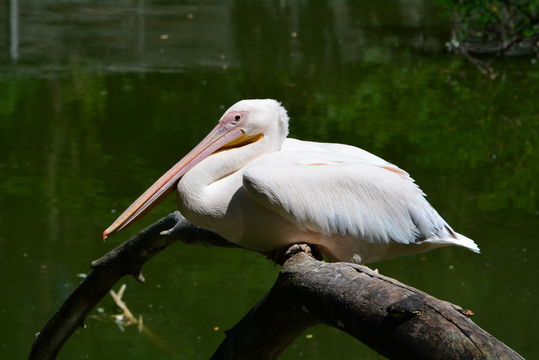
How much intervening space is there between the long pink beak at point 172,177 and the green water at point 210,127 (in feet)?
5.49

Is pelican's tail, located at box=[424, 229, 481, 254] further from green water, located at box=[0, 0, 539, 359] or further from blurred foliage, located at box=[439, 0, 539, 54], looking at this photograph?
blurred foliage, located at box=[439, 0, 539, 54]

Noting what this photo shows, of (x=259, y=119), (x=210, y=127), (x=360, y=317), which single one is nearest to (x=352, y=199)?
(x=259, y=119)

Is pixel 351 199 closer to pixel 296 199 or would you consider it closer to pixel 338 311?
pixel 296 199

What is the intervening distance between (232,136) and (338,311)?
1141 millimetres

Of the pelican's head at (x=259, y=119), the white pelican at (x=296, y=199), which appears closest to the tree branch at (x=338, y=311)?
the white pelican at (x=296, y=199)

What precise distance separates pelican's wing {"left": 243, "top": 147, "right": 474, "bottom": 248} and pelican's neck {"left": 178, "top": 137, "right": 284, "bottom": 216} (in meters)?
0.09

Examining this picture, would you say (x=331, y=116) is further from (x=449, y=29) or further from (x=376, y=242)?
(x=376, y=242)

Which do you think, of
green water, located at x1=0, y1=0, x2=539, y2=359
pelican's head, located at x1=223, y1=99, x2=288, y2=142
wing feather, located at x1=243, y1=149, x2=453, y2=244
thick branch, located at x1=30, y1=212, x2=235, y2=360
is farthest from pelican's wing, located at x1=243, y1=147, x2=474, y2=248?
green water, located at x1=0, y1=0, x2=539, y2=359

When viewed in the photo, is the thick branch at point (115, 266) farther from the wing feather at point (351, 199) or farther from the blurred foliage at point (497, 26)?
the blurred foliage at point (497, 26)

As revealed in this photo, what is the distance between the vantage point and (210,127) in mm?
7266

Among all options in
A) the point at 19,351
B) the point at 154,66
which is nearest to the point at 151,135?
the point at 154,66

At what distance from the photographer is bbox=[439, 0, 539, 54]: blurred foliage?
30.3 ft

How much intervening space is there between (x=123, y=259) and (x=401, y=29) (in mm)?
8556

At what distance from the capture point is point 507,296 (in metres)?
4.90
